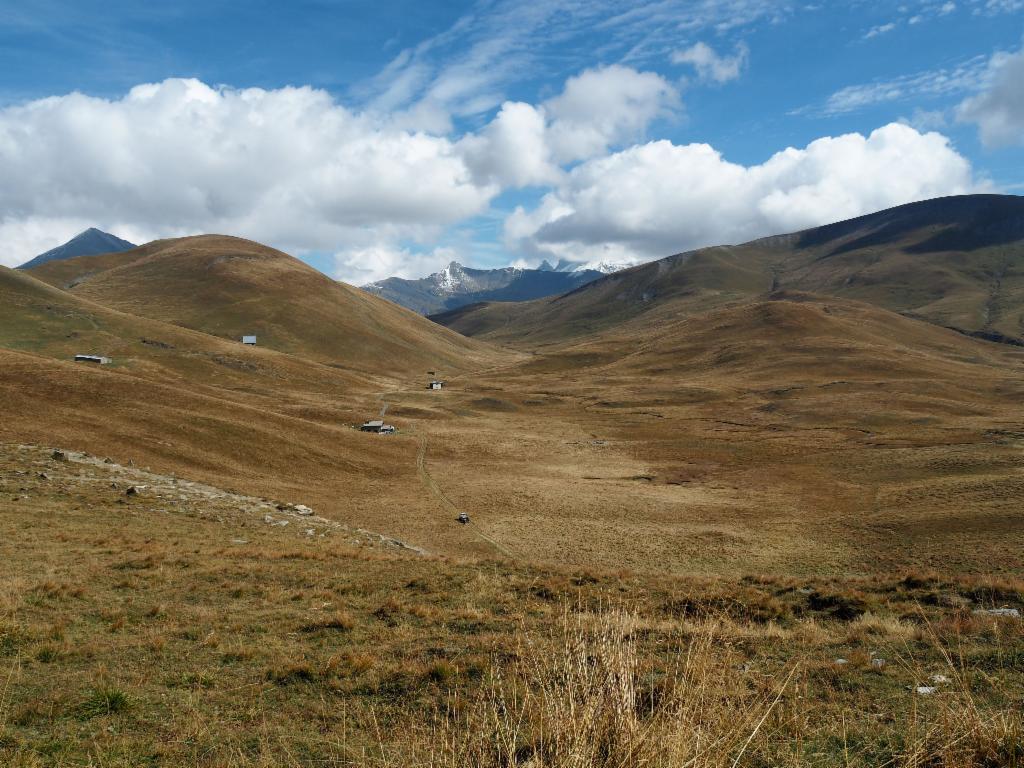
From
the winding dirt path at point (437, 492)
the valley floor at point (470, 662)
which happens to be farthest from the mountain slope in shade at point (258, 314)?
the valley floor at point (470, 662)

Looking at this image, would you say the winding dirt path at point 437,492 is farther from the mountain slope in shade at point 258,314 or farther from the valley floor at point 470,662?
the mountain slope in shade at point 258,314

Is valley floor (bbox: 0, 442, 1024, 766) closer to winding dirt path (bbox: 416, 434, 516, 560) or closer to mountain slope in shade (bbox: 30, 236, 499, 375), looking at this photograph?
winding dirt path (bbox: 416, 434, 516, 560)

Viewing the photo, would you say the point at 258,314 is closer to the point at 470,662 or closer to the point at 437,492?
the point at 437,492

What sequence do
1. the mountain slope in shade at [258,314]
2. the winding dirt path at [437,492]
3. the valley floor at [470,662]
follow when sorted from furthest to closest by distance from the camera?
the mountain slope in shade at [258,314] < the winding dirt path at [437,492] < the valley floor at [470,662]

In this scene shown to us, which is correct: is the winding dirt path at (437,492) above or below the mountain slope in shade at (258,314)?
below

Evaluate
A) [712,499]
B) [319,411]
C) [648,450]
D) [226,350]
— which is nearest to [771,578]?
[712,499]

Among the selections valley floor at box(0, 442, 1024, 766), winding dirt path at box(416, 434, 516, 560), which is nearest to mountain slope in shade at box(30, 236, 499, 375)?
winding dirt path at box(416, 434, 516, 560)

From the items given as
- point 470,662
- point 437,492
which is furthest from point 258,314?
point 470,662

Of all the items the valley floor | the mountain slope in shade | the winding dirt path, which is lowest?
the winding dirt path

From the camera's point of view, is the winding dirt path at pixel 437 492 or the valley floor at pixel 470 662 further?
the winding dirt path at pixel 437 492

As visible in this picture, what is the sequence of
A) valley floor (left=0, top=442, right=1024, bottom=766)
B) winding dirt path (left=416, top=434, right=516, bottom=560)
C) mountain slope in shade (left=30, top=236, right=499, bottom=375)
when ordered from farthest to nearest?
mountain slope in shade (left=30, top=236, right=499, bottom=375)
winding dirt path (left=416, top=434, right=516, bottom=560)
valley floor (left=0, top=442, right=1024, bottom=766)

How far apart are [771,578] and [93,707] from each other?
2043cm

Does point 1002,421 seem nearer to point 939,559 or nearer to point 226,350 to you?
point 939,559

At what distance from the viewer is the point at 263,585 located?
59.1 ft
